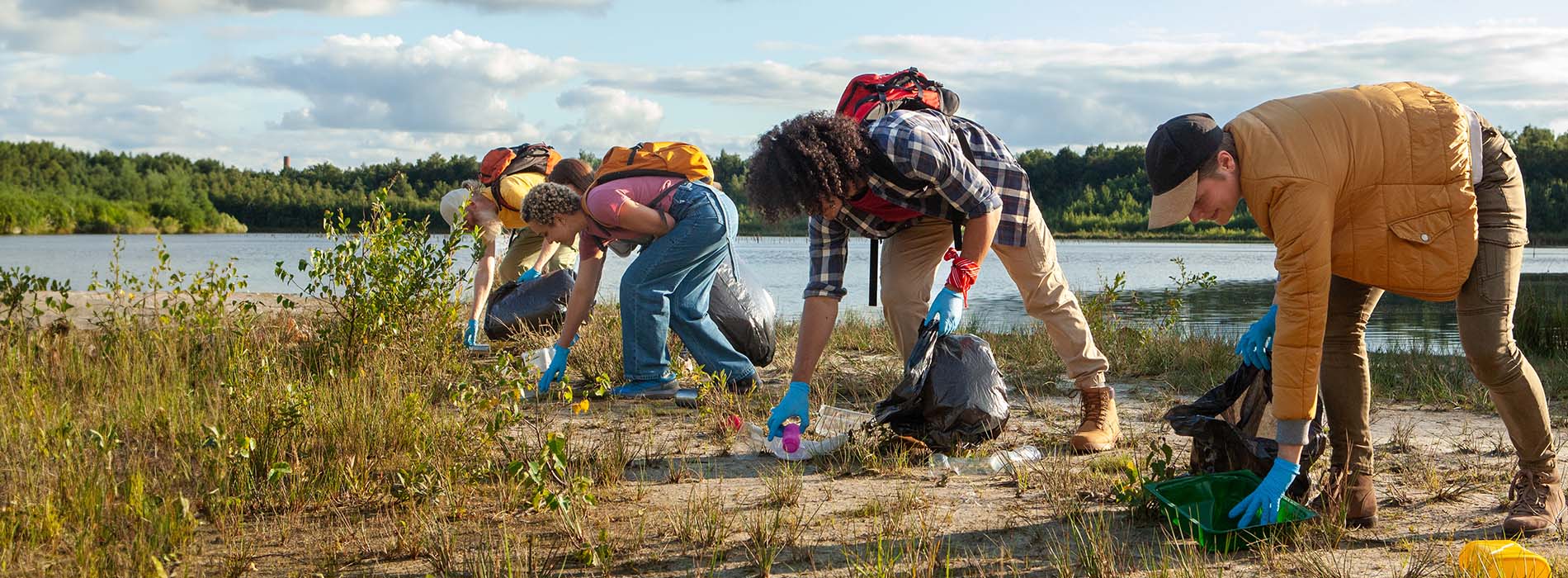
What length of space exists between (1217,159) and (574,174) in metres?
4.58

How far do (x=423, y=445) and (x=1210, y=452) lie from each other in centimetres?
257

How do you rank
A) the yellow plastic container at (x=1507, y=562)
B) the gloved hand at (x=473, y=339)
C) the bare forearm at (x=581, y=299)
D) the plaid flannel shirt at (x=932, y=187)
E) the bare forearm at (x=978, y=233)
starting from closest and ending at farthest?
1. the yellow plastic container at (x=1507, y=562)
2. the plaid flannel shirt at (x=932, y=187)
3. the bare forearm at (x=978, y=233)
4. the bare forearm at (x=581, y=299)
5. the gloved hand at (x=473, y=339)

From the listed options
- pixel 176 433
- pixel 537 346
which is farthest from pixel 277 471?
pixel 537 346

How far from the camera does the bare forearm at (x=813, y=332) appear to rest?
14.4 feet

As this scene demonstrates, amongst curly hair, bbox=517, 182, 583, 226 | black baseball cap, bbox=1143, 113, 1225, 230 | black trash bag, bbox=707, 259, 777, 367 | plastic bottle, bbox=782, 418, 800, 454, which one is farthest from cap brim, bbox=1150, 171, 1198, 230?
black trash bag, bbox=707, 259, 777, 367

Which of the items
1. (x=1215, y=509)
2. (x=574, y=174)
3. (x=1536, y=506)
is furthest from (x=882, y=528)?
(x=574, y=174)

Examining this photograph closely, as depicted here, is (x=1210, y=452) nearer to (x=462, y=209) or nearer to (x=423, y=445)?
(x=423, y=445)

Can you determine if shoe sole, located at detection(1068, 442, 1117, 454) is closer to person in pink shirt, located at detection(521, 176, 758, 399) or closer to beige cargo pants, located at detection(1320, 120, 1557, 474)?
beige cargo pants, located at detection(1320, 120, 1557, 474)

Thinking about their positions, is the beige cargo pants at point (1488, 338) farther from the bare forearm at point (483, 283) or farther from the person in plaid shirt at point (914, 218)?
the bare forearm at point (483, 283)

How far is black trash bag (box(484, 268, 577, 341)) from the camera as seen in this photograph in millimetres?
7574

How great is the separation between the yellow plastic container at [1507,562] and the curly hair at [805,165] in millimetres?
2095

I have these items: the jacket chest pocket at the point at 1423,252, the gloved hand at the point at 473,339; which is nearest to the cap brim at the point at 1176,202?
the jacket chest pocket at the point at 1423,252

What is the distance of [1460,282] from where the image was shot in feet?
9.90

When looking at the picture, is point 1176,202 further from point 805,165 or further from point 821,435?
point 821,435
